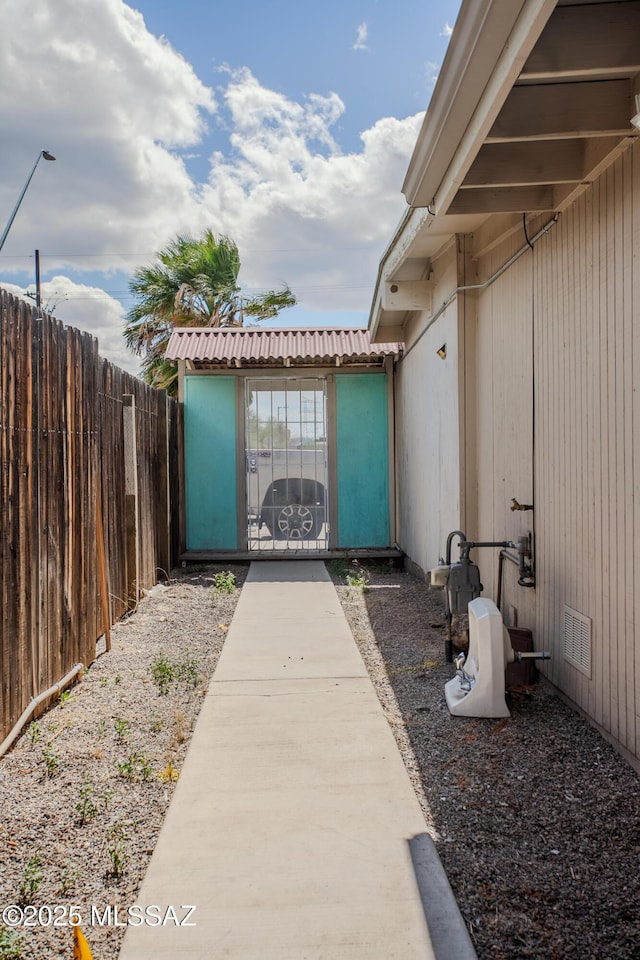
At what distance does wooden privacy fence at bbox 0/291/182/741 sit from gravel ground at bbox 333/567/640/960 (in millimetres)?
1961

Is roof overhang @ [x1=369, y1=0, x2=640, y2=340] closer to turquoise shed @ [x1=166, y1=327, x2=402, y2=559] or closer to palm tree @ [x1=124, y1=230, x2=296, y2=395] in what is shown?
turquoise shed @ [x1=166, y1=327, x2=402, y2=559]

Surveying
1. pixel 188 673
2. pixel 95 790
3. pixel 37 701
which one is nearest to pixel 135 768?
pixel 95 790

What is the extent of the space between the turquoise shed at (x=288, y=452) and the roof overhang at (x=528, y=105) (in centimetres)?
558

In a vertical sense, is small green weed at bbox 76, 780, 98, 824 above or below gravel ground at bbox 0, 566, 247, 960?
above

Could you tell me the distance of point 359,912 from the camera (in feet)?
6.72

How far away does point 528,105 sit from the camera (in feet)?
9.91

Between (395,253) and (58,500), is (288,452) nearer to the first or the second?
(395,253)

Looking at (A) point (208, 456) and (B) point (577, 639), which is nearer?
(B) point (577, 639)

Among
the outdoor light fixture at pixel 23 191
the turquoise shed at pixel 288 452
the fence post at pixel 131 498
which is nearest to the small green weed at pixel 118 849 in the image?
the fence post at pixel 131 498

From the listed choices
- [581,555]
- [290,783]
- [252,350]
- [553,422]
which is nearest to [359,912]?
[290,783]

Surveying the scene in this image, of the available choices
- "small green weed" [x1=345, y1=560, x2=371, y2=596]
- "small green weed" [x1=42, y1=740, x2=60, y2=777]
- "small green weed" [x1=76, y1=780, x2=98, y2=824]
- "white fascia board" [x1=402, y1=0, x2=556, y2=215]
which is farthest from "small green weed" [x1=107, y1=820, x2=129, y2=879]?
"small green weed" [x1=345, y1=560, x2=371, y2=596]

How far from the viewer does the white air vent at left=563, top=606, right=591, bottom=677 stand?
3547 millimetres

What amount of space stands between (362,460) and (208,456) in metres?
2.20

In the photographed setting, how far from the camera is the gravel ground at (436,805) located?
204 centimetres
